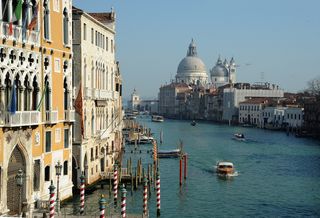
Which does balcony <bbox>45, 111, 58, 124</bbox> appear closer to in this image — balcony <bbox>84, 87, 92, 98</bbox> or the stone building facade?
the stone building facade

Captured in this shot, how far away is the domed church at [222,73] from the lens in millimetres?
121025

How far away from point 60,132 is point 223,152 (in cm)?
2015

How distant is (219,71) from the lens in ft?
398

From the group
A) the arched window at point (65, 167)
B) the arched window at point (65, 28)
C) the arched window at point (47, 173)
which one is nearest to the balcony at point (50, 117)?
the arched window at point (47, 173)

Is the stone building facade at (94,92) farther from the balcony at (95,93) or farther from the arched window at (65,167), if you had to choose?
the arched window at (65,167)

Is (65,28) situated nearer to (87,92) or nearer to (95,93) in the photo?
(87,92)

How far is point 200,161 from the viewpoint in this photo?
28500mm

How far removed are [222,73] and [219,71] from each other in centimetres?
72

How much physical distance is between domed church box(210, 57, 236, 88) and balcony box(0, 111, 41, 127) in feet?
353

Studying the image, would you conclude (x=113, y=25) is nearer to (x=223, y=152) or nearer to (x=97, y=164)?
(x=97, y=164)

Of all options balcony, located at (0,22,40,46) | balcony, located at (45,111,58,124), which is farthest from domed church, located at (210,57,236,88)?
balcony, located at (0,22,40,46)

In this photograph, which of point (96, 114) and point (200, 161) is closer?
point (96, 114)

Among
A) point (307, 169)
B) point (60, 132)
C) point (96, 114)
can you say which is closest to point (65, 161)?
point (60, 132)

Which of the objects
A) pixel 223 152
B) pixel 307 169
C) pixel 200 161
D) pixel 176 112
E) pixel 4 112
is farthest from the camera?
pixel 176 112
